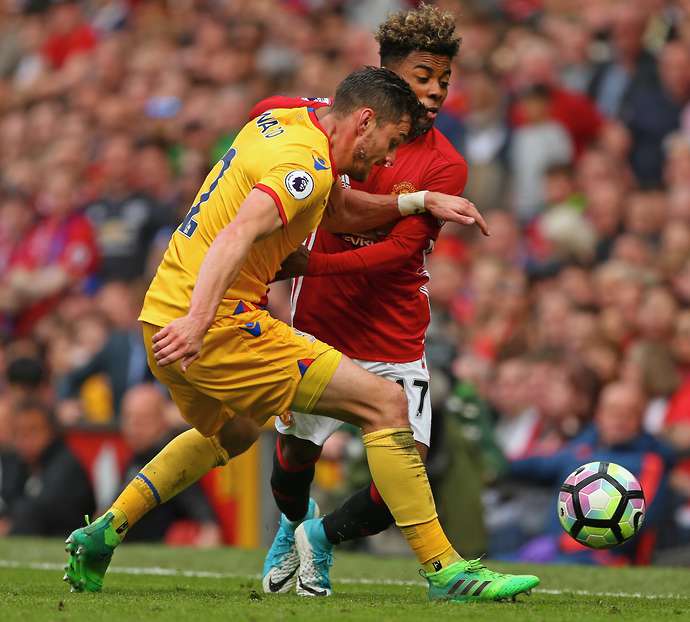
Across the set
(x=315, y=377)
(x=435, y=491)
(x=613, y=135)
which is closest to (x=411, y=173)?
(x=315, y=377)

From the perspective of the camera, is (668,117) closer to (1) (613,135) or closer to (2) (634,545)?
(1) (613,135)

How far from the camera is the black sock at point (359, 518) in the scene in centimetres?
721

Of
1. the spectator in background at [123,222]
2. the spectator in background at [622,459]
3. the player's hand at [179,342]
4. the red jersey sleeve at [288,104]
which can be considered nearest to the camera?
the player's hand at [179,342]

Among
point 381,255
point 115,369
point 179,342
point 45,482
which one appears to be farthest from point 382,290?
point 115,369

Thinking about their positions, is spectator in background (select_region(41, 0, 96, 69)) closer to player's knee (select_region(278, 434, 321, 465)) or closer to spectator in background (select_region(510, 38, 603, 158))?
spectator in background (select_region(510, 38, 603, 158))

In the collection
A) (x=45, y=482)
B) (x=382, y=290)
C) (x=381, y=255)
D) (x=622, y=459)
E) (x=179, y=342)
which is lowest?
(x=45, y=482)

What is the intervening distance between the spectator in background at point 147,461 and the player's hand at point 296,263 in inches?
177

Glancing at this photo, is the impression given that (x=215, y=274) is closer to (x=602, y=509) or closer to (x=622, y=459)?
(x=602, y=509)

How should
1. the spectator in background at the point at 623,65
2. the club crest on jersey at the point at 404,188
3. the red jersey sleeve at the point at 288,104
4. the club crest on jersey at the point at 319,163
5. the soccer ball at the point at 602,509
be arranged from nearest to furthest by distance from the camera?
the club crest on jersey at the point at 319,163
the red jersey sleeve at the point at 288,104
the soccer ball at the point at 602,509
the club crest on jersey at the point at 404,188
the spectator in background at the point at 623,65

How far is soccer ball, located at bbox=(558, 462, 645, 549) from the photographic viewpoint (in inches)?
278

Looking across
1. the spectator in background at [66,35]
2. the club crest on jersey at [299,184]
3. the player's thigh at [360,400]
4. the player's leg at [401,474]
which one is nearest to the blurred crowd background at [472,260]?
the spectator in background at [66,35]

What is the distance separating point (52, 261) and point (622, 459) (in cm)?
803

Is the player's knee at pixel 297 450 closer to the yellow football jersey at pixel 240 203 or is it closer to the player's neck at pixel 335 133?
the yellow football jersey at pixel 240 203

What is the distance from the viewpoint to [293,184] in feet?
19.9
